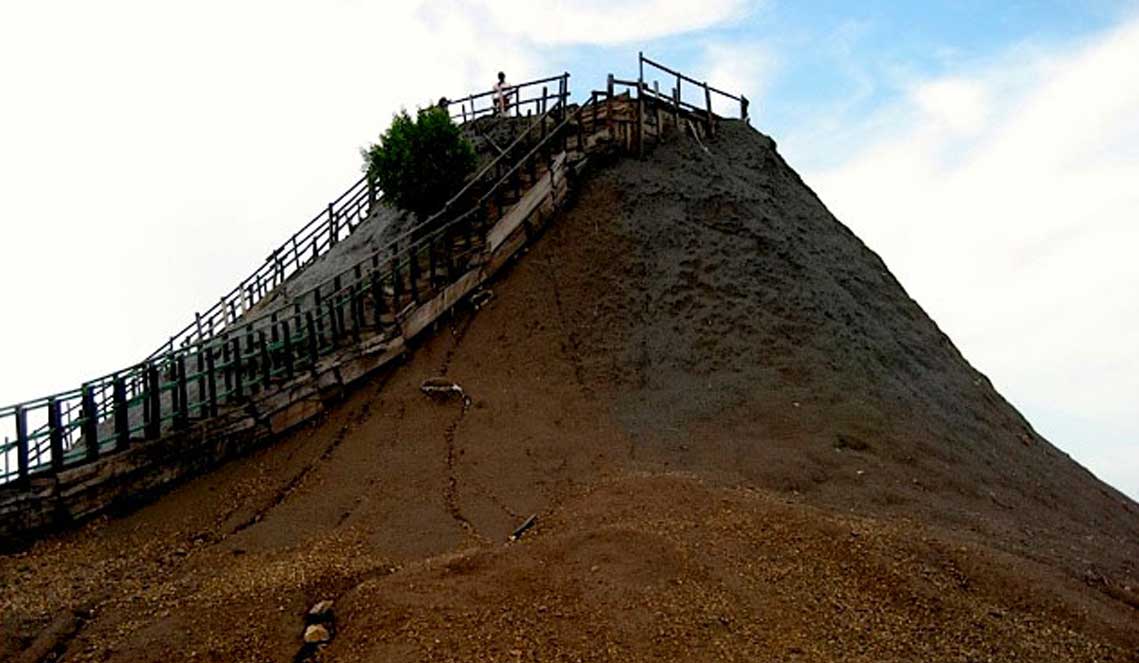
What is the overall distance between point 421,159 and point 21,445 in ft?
25.9

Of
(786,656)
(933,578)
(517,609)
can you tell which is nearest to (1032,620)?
(933,578)

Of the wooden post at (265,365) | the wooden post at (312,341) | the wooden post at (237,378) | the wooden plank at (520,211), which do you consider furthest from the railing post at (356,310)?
the wooden plank at (520,211)

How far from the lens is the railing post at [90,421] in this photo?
39.1ft

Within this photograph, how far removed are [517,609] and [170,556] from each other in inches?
173

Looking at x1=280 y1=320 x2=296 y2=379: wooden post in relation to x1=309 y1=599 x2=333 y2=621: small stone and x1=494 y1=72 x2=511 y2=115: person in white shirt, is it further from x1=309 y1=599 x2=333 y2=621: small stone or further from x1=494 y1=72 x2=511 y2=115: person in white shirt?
x1=494 y1=72 x2=511 y2=115: person in white shirt

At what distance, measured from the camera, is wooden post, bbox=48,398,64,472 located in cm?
1170

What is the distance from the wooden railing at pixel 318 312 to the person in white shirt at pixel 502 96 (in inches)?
18.4

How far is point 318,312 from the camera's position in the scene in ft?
46.9

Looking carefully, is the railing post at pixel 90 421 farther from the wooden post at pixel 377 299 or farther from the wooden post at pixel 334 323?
the wooden post at pixel 377 299

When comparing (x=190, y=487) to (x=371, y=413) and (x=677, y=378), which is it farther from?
(x=677, y=378)

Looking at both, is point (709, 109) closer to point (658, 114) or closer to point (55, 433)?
point (658, 114)

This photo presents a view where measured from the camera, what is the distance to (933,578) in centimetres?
960

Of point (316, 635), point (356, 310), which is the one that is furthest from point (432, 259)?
point (316, 635)

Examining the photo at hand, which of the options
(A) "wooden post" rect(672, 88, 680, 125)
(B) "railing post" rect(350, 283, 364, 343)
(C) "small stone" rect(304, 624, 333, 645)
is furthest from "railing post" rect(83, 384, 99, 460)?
(A) "wooden post" rect(672, 88, 680, 125)
